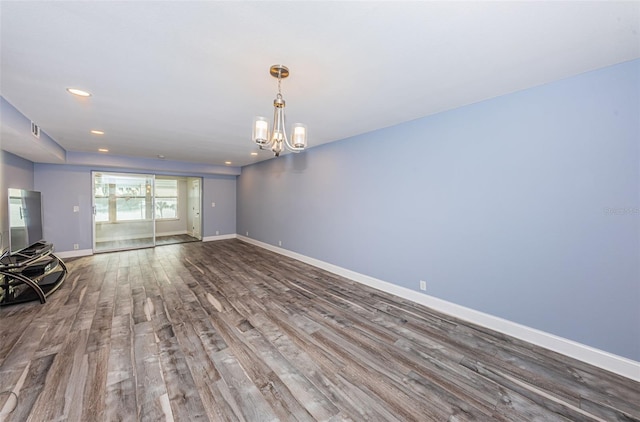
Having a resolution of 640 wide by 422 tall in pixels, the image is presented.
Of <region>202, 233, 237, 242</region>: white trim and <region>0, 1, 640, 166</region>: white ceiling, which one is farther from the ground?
<region>0, 1, 640, 166</region>: white ceiling

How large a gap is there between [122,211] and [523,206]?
29.3ft

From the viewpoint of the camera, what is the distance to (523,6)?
1403mm

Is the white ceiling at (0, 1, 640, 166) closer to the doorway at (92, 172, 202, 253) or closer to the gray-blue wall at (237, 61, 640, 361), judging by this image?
the gray-blue wall at (237, 61, 640, 361)

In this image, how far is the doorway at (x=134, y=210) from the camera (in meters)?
6.41

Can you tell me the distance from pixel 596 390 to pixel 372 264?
2505 mm

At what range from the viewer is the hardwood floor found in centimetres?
168

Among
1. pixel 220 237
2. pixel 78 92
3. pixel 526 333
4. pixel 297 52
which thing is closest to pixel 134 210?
pixel 220 237

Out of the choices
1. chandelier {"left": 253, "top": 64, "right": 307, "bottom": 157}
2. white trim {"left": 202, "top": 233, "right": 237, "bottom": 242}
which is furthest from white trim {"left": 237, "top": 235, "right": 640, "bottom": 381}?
white trim {"left": 202, "top": 233, "right": 237, "bottom": 242}

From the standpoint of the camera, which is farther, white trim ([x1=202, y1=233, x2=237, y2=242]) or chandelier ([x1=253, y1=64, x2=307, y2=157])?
white trim ([x1=202, y1=233, x2=237, y2=242])

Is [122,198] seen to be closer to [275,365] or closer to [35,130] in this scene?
[35,130]

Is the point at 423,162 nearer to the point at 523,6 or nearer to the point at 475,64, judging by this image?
the point at 475,64

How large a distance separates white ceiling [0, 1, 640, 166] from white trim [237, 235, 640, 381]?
2.44m

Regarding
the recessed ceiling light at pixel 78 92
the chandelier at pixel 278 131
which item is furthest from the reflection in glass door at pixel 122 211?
the chandelier at pixel 278 131

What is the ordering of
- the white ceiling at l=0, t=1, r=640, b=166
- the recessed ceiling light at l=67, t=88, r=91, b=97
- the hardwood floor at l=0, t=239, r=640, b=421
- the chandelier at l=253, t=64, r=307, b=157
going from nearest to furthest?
1. the white ceiling at l=0, t=1, r=640, b=166
2. the hardwood floor at l=0, t=239, r=640, b=421
3. the chandelier at l=253, t=64, r=307, b=157
4. the recessed ceiling light at l=67, t=88, r=91, b=97
